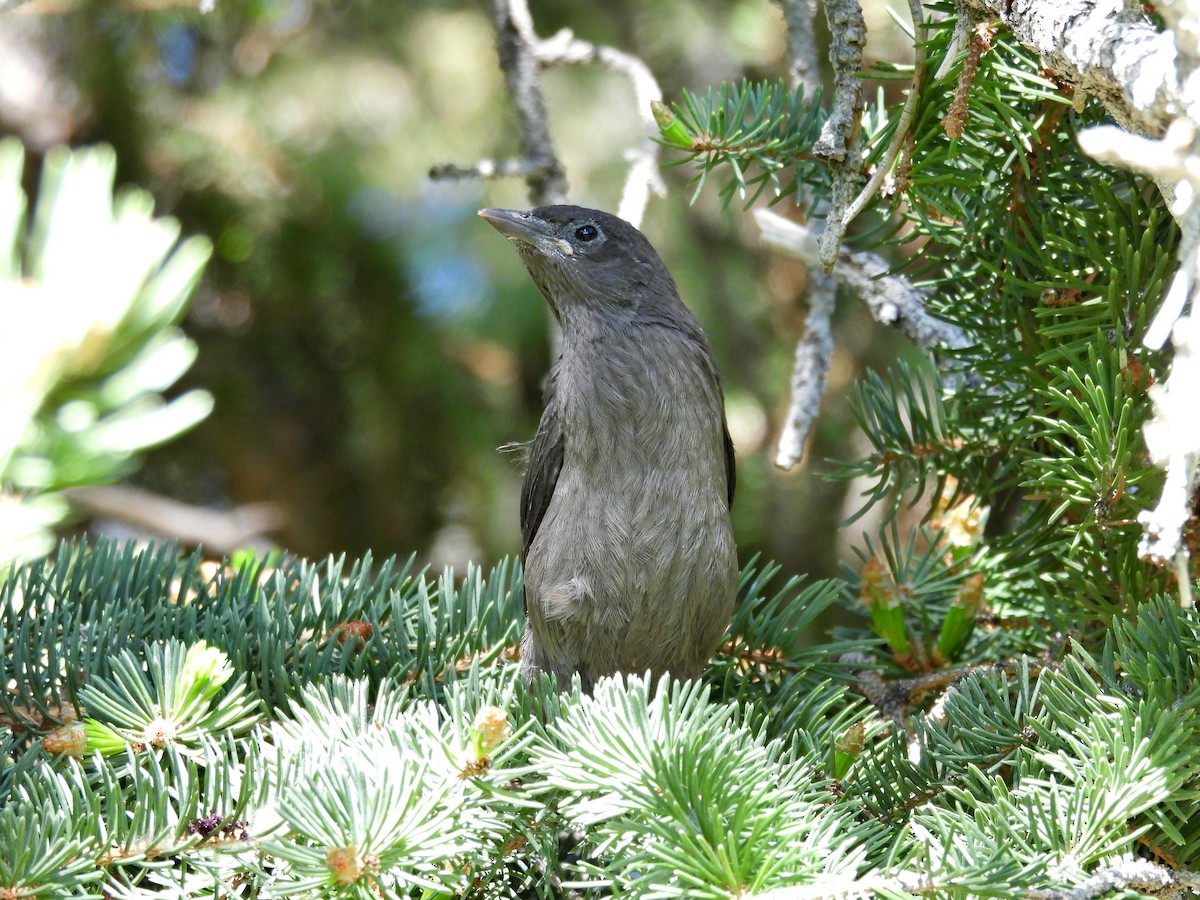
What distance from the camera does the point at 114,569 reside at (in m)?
2.34

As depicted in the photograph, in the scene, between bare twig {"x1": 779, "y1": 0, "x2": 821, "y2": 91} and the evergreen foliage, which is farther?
bare twig {"x1": 779, "y1": 0, "x2": 821, "y2": 91}

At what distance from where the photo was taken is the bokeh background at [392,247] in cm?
510

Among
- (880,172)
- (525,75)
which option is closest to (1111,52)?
(880,172)

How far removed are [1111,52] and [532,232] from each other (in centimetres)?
223

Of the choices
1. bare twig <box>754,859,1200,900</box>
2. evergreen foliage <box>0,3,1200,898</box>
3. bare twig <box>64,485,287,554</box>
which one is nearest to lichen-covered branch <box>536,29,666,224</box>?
→ evergreen foliage <box>0,3,1200,898</box>

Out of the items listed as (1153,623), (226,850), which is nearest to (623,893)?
(226,850)

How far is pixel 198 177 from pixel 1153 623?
14.9 ft

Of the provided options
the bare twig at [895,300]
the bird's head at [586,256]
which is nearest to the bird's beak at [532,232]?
the bird's head at [586,256]

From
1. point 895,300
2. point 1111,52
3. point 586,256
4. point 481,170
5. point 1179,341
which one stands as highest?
point 1111,52

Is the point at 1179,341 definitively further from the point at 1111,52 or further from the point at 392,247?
the point at 392,247

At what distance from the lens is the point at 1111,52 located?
4.67 feet

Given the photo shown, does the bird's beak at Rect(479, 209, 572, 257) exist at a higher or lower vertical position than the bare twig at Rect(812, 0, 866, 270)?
lower

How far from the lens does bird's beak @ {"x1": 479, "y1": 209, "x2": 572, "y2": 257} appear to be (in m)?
3.45

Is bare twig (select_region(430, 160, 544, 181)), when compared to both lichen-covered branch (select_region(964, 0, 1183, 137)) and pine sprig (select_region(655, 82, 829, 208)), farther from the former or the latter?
lichen-covered branch (select_region(964, 0, 1183, 137))
